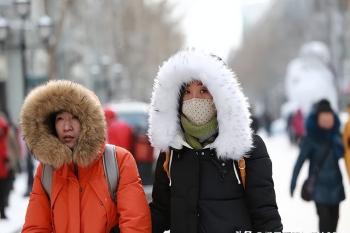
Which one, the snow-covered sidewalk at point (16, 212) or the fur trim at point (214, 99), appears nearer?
the fur trim at point (214, 99)

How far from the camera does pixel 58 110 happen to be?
13.9 ft

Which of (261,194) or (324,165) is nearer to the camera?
(261,194)

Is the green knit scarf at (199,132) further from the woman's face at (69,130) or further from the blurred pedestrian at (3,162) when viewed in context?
the blurred pedestrian at (3,162)

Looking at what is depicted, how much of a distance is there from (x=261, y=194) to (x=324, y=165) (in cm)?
413

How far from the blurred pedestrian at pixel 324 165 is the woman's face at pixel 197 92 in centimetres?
383

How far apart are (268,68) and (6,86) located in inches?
2473

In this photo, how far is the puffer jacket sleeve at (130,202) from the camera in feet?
13.2

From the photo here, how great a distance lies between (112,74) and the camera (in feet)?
158

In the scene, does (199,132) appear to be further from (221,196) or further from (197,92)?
(221,196)

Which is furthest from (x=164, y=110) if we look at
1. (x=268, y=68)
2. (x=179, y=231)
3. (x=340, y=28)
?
(x=268, y=68)

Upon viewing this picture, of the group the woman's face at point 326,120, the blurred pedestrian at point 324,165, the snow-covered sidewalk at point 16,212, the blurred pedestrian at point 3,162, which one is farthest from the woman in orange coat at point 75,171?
the blurred pedestrian at point 3,162

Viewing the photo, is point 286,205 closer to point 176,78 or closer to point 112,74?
point 176,78

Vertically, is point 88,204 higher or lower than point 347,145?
lower

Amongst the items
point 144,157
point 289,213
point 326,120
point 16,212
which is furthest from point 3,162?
point 326,120
